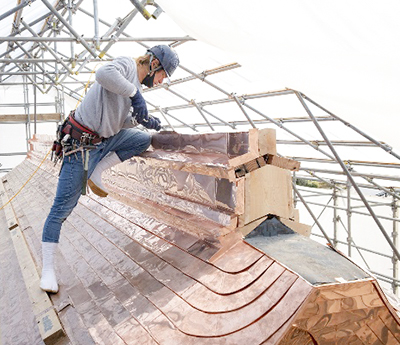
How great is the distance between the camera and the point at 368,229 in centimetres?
1073

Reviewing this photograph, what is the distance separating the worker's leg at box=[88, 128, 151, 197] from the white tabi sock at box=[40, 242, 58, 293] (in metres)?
0.63

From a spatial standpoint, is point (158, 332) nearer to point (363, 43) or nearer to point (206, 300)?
point (206, 300)

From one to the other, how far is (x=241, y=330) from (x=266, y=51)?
10.3ft

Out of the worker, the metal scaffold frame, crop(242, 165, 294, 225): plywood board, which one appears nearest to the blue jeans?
the worker

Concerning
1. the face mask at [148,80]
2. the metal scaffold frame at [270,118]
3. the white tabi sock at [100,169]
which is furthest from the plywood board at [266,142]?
the metal scaffold frame at [270,118]

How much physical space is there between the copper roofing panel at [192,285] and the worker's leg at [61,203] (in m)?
0.19

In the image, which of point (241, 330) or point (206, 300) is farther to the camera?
point (206, 300)

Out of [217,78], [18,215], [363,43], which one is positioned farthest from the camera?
[217,78]

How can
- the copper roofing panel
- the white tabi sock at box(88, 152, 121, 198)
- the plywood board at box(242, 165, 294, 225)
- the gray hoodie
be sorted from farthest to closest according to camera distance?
the white tabi sock at box(88, 152, 121, 198)
the gray hoodie
the plywood board at box(242, 165, 294, 225)
the copper roofing panel

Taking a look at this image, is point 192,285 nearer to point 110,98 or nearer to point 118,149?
point 110,98

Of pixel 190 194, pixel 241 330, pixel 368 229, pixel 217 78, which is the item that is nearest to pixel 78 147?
pixel 190 194

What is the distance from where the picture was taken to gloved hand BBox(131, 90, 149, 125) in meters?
2.31

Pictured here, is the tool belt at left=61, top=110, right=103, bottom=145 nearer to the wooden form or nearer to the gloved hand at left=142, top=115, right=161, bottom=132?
the gloved hand at left=142, top=115, right=161, bottom=132

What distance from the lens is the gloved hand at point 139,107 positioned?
2.31 m
